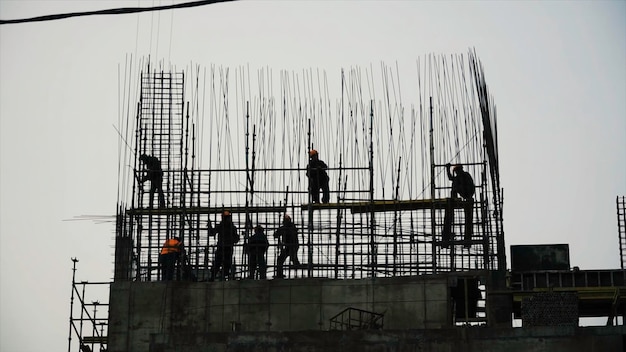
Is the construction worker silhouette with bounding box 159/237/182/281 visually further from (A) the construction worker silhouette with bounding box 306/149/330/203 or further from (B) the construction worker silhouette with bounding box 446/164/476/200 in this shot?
Answer: (B) the construction worker silhouette with bounding box 446/164/476/200

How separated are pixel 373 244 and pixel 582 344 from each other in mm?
7120

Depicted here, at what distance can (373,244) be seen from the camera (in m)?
32.1

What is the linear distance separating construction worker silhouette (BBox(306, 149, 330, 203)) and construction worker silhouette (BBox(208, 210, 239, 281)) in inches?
106

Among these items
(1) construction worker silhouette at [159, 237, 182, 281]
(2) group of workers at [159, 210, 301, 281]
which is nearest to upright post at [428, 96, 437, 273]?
(2) group of workers at [159, 210, 301, 281]

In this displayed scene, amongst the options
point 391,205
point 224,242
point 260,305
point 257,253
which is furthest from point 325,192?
point 260,305

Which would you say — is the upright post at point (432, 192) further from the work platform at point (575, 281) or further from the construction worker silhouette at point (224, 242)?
the construction worker silhouette at point (224, 242)

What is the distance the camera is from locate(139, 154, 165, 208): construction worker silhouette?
34.7m

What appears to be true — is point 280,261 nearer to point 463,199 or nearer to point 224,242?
point 224,242

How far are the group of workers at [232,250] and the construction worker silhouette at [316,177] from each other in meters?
1.50

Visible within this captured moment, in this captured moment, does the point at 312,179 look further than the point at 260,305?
Yes

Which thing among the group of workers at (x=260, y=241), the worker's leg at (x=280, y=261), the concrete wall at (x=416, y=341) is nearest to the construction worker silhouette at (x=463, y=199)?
the group of workers at (x=260, y=241)

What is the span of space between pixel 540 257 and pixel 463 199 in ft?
8.87

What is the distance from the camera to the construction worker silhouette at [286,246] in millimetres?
32281

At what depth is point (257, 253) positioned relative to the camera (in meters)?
32.1
